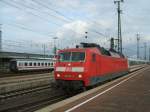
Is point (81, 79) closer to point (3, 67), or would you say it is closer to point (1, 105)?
point (1, 105)

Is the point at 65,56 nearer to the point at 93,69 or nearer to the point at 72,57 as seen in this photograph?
the point at 72,57

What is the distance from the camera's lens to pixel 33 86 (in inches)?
1003

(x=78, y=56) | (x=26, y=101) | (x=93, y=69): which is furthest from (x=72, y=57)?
(x=26, y=101)

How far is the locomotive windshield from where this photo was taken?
19922mm

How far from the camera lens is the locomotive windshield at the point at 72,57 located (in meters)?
19.9

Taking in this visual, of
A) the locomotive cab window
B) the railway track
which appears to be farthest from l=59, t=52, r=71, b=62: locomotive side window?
the railway track

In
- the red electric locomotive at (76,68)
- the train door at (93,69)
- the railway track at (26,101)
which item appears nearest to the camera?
the railway track at (26,101)

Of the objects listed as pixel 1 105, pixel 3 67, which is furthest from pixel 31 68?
pixel 1 105

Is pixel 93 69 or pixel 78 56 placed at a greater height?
pixel 78 56

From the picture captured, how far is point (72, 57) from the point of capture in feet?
66.0

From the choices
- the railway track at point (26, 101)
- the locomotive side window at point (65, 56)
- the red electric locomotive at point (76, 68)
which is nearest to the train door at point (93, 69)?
the red electric locomotive at point (76, 68)

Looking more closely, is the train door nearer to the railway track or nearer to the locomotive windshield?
the locomotive windshield

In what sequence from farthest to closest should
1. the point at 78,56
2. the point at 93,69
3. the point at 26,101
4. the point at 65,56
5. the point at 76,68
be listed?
the point at 93,69 → the point at 65,56 → the point at 78,56 → the point at 76,68 → the point at 26,101

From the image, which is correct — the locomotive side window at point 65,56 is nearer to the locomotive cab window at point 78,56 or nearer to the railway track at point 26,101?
the locomotive cab window at point 78,56
